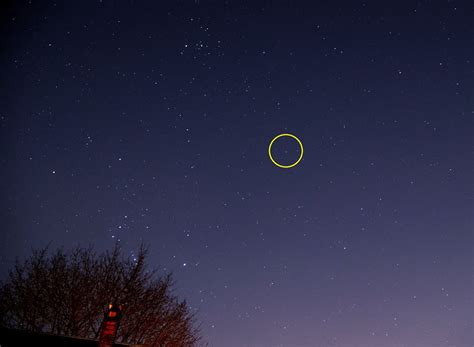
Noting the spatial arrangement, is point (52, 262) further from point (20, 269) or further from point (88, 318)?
point (88, 318)

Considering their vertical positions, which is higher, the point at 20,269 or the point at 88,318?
the point at 20,269

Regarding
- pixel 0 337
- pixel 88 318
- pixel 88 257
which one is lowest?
pixel 0 337

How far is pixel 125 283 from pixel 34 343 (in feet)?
45.4

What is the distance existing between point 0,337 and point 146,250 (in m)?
15.5

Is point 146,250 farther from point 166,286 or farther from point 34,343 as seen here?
point 34,343

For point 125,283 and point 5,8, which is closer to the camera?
→ point 5,8

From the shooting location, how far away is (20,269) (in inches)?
995

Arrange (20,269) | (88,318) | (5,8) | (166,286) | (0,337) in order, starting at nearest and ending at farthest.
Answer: (0,337) < (5,8) < (88,318) < (20,269) < (166,286)

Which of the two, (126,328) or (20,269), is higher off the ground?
(20,269)

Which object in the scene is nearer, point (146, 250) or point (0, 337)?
point (0, 337)

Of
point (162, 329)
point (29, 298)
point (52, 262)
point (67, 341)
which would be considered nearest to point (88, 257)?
point (52, 262)

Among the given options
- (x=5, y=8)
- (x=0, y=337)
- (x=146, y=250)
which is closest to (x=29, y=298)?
(x=146, y=250)

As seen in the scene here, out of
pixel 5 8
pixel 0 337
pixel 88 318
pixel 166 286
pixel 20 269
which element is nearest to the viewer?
pixel 0 337

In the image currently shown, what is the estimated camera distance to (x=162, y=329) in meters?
26.2
